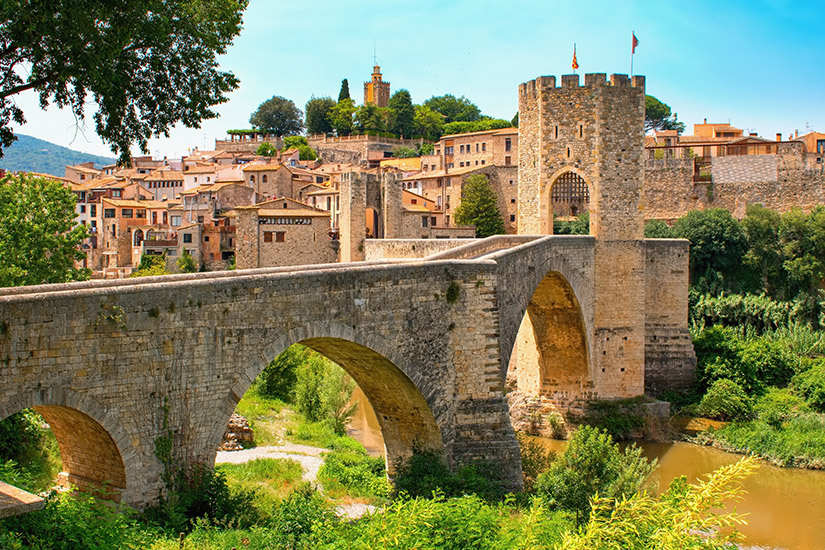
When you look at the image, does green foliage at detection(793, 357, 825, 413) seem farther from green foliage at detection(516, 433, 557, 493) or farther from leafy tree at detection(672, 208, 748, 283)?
green foliage at detection(516, 433, 557, 493)

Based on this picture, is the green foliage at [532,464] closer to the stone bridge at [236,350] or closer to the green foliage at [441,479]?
the stone bridge at [236,350]

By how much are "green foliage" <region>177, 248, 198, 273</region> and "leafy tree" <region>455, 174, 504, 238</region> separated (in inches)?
593

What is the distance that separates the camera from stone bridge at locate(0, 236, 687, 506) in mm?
9641

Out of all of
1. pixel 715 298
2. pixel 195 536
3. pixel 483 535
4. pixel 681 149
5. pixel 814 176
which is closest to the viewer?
pixel 195 536

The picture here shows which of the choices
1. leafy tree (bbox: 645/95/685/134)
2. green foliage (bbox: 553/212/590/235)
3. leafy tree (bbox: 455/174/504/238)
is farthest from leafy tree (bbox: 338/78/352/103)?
→ green foliage (bbox: 553/212/590/235)

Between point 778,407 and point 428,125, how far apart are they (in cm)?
6655

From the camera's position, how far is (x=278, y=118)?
9706cm

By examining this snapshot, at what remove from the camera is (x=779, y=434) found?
2472 cm

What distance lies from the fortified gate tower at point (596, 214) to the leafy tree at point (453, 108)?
71033 mm

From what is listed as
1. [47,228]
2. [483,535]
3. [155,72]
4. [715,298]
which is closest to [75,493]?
[483,535]

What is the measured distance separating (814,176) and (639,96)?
75.1ft

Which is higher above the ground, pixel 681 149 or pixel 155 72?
pixel 681 149

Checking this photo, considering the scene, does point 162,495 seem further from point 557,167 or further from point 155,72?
point 557,167

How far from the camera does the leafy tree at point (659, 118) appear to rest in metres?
84.3
